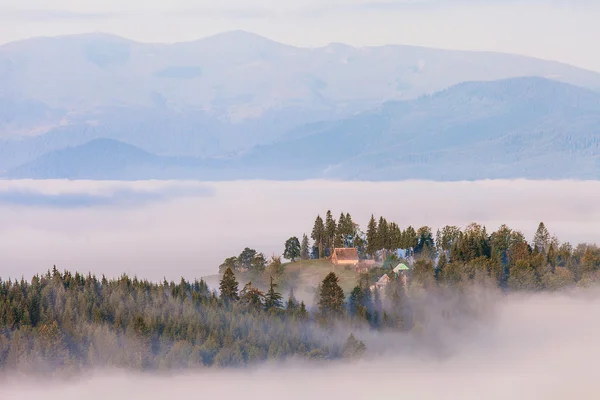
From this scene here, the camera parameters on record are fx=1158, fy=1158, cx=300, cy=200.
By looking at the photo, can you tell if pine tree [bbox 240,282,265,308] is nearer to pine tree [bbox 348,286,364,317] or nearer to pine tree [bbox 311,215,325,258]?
pine tree [bbox 348,286,364,317]

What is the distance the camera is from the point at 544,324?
170875 mm

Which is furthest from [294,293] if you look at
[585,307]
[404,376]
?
[585,307]

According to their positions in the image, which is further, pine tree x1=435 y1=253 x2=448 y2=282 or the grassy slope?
the grassy slope

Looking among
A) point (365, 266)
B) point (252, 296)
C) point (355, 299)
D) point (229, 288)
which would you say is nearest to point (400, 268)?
point (365, 266)

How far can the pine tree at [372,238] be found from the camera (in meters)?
190

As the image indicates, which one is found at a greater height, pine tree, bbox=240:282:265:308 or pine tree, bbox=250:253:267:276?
pine tree, bbox=250:253:267:276

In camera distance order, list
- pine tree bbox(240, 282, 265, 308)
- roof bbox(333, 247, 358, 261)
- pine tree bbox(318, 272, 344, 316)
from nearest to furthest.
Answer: pine tree bbox(318, 272, 344, 316)
pine tree bbox(240, 282, 265, 308)
roof bbox(333, 247, 358, 261)

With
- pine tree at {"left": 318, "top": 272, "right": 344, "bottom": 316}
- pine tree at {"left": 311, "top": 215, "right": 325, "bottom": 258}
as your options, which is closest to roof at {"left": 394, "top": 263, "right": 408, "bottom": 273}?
pine tree at {"left": 318, "top": 272, "right": 344, "bottom": 316}

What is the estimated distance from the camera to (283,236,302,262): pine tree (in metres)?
196

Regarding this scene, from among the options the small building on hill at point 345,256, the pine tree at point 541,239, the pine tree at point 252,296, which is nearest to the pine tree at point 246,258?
the small building on hill at point 345,256

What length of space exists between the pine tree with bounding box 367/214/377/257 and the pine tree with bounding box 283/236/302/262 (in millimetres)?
12989

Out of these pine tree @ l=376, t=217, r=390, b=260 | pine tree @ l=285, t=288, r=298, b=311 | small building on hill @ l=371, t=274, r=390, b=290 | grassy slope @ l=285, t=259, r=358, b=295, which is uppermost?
pine tree @ l=376, t=217, r=390, b=260

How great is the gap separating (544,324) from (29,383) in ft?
Result: 250

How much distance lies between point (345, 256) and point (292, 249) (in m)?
12.1
